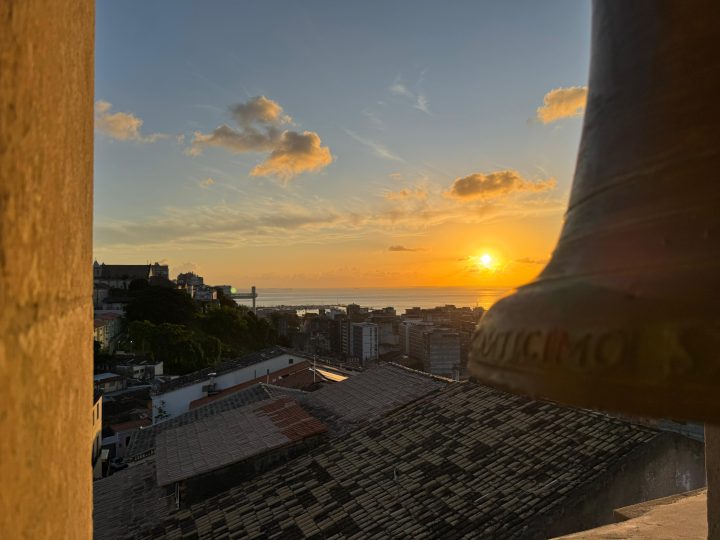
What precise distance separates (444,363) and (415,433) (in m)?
45.0

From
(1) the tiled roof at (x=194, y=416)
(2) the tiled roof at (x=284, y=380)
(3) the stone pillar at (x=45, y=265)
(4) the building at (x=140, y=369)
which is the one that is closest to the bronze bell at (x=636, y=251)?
(3) the stone pillar at (x=45, y=265)

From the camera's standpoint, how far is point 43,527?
2.90ft

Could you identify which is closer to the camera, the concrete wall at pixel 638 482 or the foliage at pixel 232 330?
the concrete wall at pixel 638 482

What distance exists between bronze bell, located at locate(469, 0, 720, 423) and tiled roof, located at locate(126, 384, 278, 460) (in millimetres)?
14077

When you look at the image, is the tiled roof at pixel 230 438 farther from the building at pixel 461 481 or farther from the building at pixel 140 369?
the building at pixel 140 369

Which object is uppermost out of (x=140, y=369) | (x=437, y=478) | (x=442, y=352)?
(x=437, y=478)

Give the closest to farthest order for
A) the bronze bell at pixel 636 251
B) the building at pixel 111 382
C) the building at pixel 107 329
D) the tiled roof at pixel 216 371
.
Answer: the bronze bell at pixel 636 251, the tiled roof at pixel 216 371, the building at pixel 111 382, the building at pixel 107 329

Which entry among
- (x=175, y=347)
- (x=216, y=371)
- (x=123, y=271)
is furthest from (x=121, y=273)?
(x=216, y=371)

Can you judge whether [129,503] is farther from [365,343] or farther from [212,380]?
[365,343]

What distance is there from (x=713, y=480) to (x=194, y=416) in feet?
49.3

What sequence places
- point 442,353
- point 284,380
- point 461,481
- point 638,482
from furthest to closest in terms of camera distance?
point 442,353
point 284,380
point 461,481
point 638,482

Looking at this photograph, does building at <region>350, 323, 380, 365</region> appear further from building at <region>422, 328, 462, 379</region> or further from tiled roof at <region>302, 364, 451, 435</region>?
tiled roof at <region>302, 364, 451, 435</region>

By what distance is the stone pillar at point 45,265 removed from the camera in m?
0.72

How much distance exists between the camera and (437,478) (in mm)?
6820
